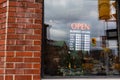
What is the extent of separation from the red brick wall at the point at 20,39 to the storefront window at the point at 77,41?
0.21m

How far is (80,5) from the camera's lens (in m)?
4.65

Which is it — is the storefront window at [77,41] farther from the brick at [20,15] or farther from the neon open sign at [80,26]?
the brick at [20,15]

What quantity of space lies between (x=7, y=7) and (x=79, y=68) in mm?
1423

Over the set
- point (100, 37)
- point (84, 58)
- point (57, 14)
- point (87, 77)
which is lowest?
point (87, 77)

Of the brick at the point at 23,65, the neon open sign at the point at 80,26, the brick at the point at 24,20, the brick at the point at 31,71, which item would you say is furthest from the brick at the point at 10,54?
the neon open sign at the point at 80,26

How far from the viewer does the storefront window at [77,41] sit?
454 centimetres

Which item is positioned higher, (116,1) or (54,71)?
(116,1)

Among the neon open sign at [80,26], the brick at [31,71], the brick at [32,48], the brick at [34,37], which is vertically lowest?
the brick at [31,71]

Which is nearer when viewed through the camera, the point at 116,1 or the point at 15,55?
the point at 15,55

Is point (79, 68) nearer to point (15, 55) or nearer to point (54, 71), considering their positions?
point (54, 71)

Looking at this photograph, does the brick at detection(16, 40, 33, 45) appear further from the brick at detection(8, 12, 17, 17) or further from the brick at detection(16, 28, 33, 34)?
the brick at detection(8, 12, 17, 17)

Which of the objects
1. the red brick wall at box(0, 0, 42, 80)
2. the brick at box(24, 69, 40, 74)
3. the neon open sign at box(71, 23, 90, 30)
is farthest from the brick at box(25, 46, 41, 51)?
the neon open sign at box(71, 23, 90, 30)

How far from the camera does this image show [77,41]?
462 centimetres

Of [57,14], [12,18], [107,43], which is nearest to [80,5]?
[57,14]
